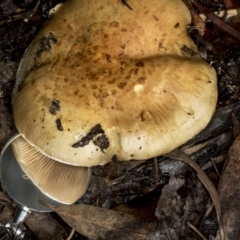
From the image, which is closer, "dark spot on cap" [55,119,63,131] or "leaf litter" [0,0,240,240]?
"dark spot on cap" [55,119,63,131]

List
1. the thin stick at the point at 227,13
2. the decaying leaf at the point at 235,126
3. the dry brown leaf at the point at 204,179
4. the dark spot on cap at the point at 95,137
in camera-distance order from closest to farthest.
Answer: the dark spot on cap at the point at 95,137
the dry brown leaf at the point at 204,179
the decaying leaf at the point at 235,126
the thin stick at the point at 227,13

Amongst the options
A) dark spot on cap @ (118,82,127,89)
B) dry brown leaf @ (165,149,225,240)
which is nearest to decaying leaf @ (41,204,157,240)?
dry brown leaf @ (165,149,225,240)

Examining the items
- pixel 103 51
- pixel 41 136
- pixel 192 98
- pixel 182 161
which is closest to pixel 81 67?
pixel 103 51

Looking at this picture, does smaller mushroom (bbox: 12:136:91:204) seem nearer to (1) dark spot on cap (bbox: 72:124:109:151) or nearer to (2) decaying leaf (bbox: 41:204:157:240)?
(2) decaying leaf (bbox: 41:204:157:240)

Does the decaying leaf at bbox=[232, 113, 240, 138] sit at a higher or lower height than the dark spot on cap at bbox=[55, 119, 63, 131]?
lower

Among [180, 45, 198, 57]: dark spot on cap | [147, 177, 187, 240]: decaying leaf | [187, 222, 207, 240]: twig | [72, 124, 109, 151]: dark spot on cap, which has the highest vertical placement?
[72, 124, 109, 151]: dark spot on cap

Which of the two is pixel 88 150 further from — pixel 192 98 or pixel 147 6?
pixel 147 6

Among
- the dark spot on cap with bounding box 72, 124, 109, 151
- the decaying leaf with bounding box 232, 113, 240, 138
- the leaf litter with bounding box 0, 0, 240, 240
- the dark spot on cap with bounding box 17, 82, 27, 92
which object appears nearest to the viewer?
the dark spot on cap with bounding box 72, 124, 109, 151

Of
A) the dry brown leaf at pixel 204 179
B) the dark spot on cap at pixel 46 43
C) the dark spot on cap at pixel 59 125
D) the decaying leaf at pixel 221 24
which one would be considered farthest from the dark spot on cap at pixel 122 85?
the decaying leaf at pixel 221 24

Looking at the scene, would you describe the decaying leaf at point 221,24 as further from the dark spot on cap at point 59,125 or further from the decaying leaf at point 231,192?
the dark spot on cap at point 59,125
